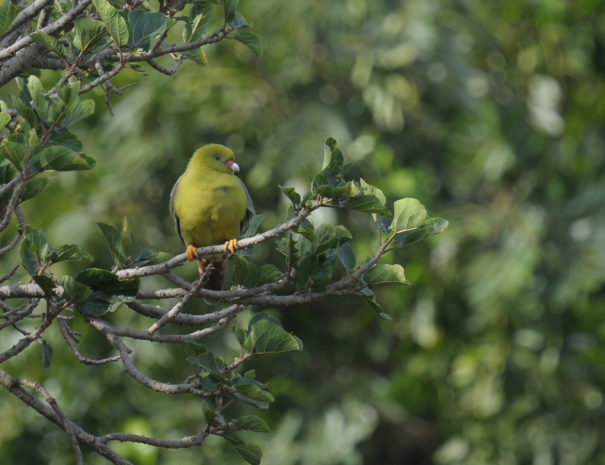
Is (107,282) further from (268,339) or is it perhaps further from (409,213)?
(409,213)

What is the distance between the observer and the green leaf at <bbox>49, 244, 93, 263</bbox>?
7.60 ft

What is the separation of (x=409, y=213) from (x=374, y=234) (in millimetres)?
4367

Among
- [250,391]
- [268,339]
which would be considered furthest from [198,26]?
[250,391]

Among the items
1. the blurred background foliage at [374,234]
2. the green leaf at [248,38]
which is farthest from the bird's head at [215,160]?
the blurred background foliage at [374,234]

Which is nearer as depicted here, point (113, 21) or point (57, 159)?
point (57, 159)

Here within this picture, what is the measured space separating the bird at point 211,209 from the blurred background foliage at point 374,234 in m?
2.64

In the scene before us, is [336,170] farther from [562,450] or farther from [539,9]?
[539,9]

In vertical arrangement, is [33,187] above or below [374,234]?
Result: above

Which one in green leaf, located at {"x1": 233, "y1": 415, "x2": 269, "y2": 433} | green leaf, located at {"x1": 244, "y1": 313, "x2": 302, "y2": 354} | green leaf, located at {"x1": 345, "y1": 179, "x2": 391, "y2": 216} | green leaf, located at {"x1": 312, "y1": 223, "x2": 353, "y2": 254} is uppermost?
green leaf, located at {"x1": 345, "y1": 179, "x2": 391, "y2": 216}

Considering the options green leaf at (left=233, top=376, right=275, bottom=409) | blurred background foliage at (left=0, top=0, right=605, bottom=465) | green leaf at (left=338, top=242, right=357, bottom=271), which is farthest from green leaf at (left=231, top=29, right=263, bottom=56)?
blurred background foliage at (left=0, top=0, right=605, bottom=465)

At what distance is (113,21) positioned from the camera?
2396 mm

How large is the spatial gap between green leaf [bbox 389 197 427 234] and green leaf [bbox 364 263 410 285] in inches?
4.6

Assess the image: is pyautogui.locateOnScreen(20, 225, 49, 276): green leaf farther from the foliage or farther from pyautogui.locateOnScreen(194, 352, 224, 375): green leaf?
pyautogui.locateOnScreen(194, 352, 224, 375): green leaf

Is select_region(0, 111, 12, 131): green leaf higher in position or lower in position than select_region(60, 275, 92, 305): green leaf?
higher
